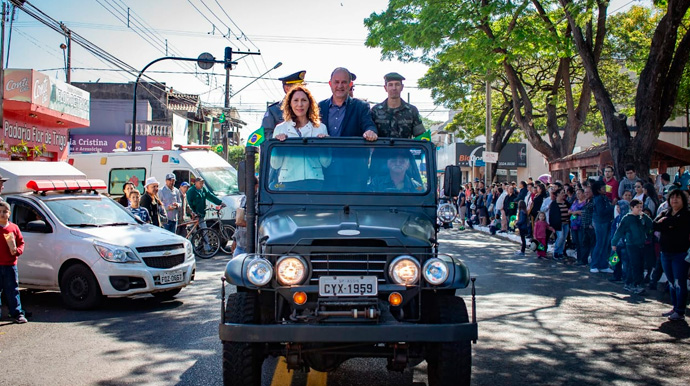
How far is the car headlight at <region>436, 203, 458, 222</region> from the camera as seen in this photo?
20.9 feet

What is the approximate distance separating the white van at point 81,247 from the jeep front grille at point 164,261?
14 millimetres

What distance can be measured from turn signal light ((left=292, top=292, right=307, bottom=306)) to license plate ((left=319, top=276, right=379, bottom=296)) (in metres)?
0.16

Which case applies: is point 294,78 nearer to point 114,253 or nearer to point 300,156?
point 300,156

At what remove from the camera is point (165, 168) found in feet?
63.4

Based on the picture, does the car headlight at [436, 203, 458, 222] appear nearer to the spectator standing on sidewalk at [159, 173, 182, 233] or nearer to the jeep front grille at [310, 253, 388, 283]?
the jeep front grille at [310, 253, 388, 283]

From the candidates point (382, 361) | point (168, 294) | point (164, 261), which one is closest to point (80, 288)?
point (164, 261)

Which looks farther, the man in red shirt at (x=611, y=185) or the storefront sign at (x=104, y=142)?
the storefront sign at (x=104, y=142)

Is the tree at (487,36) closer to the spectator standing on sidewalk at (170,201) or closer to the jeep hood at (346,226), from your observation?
the spectator standing on sidewalk at (170,201)

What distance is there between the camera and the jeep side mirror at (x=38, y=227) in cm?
1014

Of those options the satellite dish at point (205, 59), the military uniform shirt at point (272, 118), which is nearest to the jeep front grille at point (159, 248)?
the military uniform shirt at point (272, 118)

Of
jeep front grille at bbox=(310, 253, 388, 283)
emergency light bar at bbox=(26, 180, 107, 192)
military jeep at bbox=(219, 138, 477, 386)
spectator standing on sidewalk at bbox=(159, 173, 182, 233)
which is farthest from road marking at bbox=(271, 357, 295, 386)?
spectator standing on sidewalk at bbox=(159, 173, 182, 233)

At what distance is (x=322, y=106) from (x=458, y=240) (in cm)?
1577

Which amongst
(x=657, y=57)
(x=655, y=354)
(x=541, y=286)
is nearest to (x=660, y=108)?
(x=657, y=57)

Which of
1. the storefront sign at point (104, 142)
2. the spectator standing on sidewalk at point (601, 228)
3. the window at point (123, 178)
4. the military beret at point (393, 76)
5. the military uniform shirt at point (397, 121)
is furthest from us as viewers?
the storefront sign at point (104, 142)
